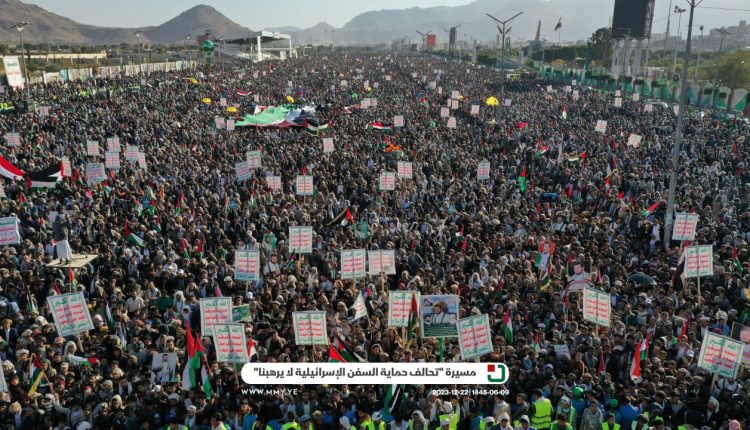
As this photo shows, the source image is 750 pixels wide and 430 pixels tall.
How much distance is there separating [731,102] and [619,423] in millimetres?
42981

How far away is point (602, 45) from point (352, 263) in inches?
3369

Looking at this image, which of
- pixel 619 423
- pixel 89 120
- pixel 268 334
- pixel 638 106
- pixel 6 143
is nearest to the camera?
pixel 619 423

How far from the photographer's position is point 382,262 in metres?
12.0

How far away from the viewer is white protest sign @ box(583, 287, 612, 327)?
960 cm

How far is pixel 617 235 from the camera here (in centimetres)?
1512

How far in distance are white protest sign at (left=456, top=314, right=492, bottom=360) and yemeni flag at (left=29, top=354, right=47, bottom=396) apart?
5244mm

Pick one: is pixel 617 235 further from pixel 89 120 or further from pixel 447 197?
pixel 89 120

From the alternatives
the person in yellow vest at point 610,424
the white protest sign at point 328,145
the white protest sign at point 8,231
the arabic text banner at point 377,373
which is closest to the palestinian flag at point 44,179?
the white protest sign at point 8,231

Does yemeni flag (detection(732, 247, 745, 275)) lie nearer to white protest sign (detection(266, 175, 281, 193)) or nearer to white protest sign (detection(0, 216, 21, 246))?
white protest sign (detection(266, 175, 281, 193))

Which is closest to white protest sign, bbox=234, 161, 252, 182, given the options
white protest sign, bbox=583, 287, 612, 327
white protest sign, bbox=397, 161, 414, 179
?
white protest sign, bbox=397, 161, 414, 179

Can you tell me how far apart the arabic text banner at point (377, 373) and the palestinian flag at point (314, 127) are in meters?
21.9

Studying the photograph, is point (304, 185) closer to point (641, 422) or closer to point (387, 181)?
point (387, 181)

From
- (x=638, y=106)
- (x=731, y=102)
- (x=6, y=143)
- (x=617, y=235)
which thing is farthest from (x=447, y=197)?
(x=731, y=102)

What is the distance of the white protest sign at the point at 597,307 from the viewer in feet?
31.5
